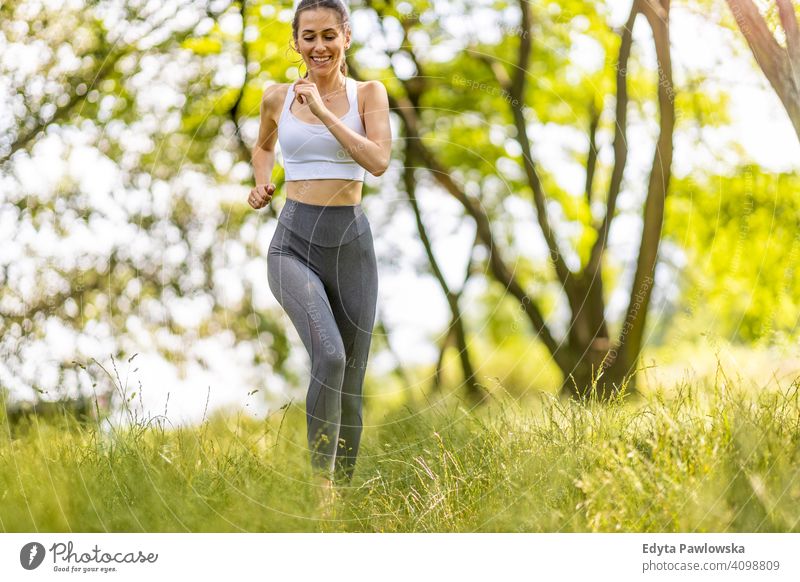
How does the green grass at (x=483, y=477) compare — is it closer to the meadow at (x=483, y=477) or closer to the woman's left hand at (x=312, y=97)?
the meadow at (x=483, y=477)

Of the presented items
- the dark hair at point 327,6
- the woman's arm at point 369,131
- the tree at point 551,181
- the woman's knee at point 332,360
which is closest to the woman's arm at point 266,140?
the dark hair at point 327,6

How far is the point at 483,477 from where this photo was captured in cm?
346

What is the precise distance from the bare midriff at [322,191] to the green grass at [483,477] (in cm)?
85

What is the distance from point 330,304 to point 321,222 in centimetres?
33

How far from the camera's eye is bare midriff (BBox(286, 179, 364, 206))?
341cm

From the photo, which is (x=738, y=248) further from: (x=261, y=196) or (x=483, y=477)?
(x=261, y=196)

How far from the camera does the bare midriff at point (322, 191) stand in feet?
11.2

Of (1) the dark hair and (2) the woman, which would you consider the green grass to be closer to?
(2) the woman

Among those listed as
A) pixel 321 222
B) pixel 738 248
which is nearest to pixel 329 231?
pixel 321 222

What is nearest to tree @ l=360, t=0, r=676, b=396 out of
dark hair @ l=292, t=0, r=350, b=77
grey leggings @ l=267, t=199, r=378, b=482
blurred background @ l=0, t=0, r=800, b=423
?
blurred background @ l=0, t=0, r=800, b=423

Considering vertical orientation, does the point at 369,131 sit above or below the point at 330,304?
above

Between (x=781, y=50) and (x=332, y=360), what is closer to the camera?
(x=332, y=360)
